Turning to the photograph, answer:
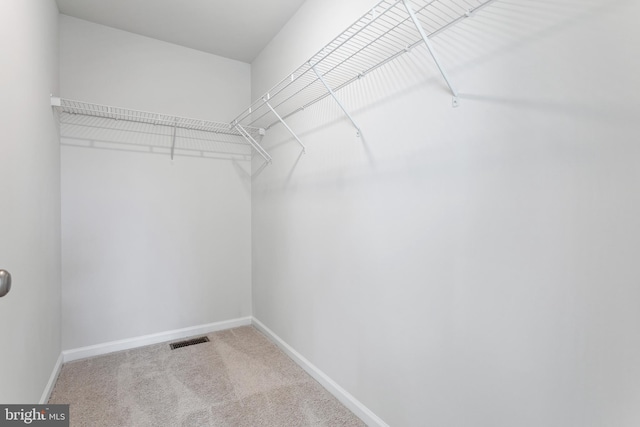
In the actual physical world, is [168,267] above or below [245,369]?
above

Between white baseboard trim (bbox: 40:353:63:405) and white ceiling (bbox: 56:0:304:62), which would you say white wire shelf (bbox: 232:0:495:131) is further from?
white baseboard trim (bbox: 40:353:63:405)

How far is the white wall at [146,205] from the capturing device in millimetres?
2439

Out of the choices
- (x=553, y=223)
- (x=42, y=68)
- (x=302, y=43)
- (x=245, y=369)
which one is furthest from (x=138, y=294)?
(x=553, y=223)

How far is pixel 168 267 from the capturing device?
280 cm

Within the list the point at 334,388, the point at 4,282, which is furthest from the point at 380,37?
the point at 334,388

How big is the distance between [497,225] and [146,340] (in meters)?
2.90

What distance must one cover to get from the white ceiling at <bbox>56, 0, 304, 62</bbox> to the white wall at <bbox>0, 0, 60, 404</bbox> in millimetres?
314

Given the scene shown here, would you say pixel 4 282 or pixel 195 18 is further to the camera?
pixel 195 18

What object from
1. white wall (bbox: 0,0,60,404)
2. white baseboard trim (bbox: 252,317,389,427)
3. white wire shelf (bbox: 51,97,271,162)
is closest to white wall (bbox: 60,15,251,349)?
white wire shelf (bbox: 51,97,271,162)

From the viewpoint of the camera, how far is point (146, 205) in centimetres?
271

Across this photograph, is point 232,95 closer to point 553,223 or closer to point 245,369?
point 245,369

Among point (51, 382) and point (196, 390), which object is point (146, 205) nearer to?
point (51, 382)

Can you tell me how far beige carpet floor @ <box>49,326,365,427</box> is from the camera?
1.75 meters

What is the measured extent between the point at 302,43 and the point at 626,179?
2091 mm
